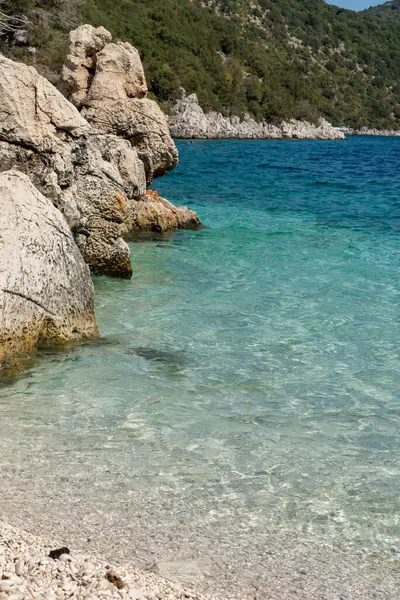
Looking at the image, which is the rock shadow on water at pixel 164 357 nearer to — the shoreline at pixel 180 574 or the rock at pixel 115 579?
the shoreline at pixel 180 574

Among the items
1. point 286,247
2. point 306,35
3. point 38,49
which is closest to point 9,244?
point 286,247

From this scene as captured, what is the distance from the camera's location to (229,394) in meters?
6.17

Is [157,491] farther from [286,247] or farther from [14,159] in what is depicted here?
[286,247]

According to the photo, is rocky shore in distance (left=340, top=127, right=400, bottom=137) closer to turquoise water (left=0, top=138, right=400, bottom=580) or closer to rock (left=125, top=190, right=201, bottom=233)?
rock (left=125, top=190, right=201, bottom=233)

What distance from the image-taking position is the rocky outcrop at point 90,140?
8648 millimetres

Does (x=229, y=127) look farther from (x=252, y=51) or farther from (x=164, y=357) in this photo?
(x=164, y=357)

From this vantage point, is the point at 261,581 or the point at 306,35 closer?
the point at 261,581

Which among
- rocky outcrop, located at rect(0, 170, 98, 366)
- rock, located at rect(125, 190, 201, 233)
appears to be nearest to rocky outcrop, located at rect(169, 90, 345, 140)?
rock, located at rect(125, 190, 201, 233)

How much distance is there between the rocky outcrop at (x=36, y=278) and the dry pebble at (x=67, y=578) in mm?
3168

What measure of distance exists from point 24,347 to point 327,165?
115 ft

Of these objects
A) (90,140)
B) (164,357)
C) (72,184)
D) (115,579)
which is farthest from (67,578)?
(90,140)

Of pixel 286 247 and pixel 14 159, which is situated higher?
pixel 14 159

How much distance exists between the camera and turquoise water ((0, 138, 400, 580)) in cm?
434

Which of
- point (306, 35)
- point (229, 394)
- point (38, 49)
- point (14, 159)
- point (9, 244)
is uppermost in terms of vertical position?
point (306, 35)
